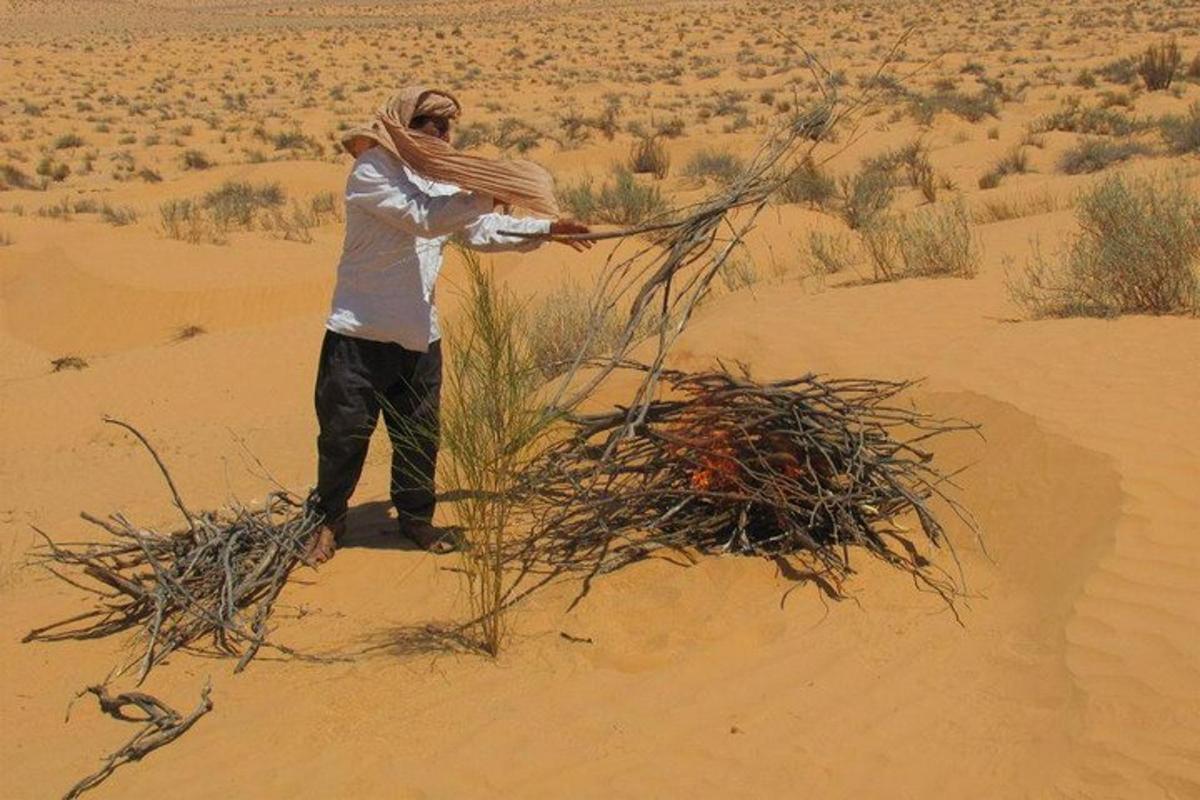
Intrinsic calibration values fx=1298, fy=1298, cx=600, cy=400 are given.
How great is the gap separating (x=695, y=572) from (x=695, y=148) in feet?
54.7

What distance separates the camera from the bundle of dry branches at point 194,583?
4.64 meters

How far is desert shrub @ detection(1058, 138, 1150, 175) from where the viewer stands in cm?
1592

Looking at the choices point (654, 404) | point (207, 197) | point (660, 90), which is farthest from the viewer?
point (660, 90)

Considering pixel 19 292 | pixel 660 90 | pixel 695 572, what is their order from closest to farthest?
pixel 695 572
pixel 19 292
pixel 660 90

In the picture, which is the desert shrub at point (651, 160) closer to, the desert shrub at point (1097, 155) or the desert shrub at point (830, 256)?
the desert shrub at point (1097, 155)

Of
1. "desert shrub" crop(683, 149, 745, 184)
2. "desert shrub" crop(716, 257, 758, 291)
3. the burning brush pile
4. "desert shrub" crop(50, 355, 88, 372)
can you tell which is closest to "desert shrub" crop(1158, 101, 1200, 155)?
"desert shrub" crop(683, 149, 745, 184)

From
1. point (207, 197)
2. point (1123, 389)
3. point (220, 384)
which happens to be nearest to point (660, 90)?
point (207, 197)

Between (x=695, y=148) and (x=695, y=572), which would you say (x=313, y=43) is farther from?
(x=695, y=572)

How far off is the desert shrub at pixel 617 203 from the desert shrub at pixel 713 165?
2.51 m

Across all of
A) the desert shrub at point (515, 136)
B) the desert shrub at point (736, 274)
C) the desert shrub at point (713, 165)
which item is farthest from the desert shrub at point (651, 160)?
the desert shrub at point (736, 274)

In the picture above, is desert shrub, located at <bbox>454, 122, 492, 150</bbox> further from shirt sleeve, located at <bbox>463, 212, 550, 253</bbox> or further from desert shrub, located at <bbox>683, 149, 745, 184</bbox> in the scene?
shirt sleeve, located at <bbox>463, 212, 550, 253</bbox>

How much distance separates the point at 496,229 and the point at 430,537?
140 centimetres

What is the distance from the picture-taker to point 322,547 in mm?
5219

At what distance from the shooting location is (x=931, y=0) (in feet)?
159
